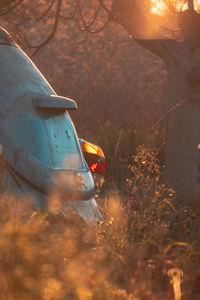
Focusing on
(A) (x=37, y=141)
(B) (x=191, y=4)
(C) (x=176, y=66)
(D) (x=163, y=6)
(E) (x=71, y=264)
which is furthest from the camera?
(C) (x=176, y=66)

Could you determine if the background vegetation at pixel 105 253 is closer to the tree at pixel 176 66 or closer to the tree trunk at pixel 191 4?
the tree at pixel 176 66

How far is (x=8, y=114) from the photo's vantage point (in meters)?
3.50

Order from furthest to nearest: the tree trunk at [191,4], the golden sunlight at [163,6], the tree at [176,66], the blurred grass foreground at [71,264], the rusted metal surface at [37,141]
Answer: the tree at [176,66] → the golden sunlight at [163,6] → the tree trunk at [191,4] → the rusted metal surface at [37,141] → the blurred grass foreground at [71,264]

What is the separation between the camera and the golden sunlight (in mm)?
6977

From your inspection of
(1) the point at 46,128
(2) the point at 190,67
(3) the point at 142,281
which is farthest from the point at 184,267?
(2) the point at 190,67

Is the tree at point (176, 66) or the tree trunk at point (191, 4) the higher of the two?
the tree trunk at point (191, 4)

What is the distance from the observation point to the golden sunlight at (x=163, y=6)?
275 inches

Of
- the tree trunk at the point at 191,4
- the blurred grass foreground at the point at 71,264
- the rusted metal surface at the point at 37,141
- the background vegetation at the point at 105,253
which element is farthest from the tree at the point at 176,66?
the blurred grass foreground at the point at 71,264

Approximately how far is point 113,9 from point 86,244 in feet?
17.6

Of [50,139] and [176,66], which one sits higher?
[176,66]

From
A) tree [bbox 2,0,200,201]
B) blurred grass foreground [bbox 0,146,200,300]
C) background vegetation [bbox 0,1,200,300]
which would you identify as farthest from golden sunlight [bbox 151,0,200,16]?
blurred grass foreground [bbox 0,146,200,300]

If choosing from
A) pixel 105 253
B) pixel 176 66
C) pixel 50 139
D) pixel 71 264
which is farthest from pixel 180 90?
pixel 71 264

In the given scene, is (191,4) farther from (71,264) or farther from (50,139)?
(71,264)

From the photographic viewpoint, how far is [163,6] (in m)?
7.32
